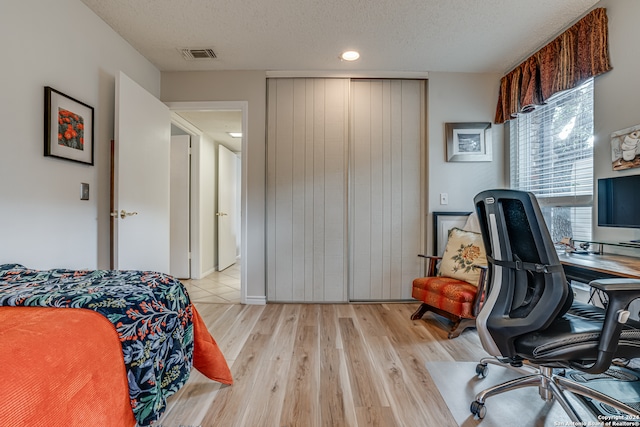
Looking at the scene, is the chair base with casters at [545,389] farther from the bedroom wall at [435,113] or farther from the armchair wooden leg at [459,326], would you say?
the bedroom wall at [435,113]

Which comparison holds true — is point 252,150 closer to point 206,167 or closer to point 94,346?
point 206,167

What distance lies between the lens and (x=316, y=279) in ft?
10.2

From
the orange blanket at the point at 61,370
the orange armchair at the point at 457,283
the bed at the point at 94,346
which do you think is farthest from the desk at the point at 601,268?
the orange blanket at the point at 61,370

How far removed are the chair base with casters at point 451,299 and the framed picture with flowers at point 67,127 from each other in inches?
111

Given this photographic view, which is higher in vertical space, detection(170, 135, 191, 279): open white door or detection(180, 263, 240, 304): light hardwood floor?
detection(170, 135, 191, 279): open white door

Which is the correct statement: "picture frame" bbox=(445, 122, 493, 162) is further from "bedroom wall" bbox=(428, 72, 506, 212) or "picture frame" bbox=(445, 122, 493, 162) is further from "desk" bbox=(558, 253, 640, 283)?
"desk" bbox=(558, 253, 640, 283)

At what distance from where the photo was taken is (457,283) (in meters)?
2.46

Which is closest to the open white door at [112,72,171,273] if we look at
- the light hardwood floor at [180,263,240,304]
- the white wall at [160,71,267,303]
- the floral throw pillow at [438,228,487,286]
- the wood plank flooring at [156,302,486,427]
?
the white wall at [160,71,267,303]

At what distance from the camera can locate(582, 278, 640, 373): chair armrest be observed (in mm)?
1084

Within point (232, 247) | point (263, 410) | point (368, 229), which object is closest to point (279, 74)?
point (368, 229)

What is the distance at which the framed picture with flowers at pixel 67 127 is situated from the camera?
1.79 meters

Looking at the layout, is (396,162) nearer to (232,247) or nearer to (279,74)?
(279,74)

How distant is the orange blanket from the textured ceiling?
2.16 meters

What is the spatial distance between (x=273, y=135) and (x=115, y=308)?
236 centimetres
